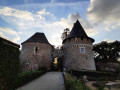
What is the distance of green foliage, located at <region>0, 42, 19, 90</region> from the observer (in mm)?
4965

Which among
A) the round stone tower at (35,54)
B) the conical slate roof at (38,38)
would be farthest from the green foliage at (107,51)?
the conical slate roof at (38,38)

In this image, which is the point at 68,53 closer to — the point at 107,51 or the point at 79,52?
the point at 79,52

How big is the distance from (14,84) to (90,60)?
17793 mm

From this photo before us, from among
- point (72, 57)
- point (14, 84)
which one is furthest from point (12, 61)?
point (72, 57)

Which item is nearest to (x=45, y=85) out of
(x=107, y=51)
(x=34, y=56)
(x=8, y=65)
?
(x=8, y=65)

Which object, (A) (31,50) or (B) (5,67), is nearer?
(B) (5,67)

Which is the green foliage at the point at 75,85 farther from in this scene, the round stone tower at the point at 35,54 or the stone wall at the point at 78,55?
the round stone tower at the point at 35,54

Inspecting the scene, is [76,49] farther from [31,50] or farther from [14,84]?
[14,84]

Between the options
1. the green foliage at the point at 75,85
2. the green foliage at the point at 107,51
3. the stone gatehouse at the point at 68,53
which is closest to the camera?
the green foliage at the point at 75,85

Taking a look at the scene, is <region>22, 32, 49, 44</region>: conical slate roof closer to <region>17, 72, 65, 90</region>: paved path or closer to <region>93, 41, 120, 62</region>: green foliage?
<region>17, 72, 65, 90</region>: paved path

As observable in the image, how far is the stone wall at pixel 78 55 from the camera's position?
19.8 m

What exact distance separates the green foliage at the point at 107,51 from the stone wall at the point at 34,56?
17.4 meters

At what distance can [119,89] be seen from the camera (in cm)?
1012

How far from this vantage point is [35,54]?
20469mm
